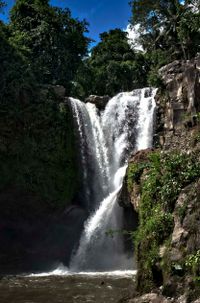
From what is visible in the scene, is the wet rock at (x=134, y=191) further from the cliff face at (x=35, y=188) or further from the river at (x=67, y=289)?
the cliff face at (x=35, y=188)

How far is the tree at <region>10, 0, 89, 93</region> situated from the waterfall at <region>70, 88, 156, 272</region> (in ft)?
24.6

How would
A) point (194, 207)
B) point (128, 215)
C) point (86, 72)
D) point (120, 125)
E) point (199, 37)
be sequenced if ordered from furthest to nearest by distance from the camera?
point (86, 72) → point (199, 37) → point (120, 125) → point (128, 215) → point (194, 207)

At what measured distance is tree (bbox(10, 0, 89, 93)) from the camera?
34.5 m

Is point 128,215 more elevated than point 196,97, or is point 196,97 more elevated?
point 196,97

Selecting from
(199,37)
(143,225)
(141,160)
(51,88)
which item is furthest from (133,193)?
(199,37)

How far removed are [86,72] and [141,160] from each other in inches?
896

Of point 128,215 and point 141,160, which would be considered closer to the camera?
Answer: point 141,160

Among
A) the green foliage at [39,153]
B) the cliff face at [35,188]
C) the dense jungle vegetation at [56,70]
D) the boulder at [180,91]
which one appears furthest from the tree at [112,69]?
the boulder at [180,91]

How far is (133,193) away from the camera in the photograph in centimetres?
1653

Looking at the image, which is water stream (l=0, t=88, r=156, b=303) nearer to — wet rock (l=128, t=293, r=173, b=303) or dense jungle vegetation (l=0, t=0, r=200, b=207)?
dense jungle vegetation (l=0, t=0, r=200, b=207)

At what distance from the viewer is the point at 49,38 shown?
116ft

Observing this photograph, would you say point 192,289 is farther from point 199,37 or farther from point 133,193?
point 199,37

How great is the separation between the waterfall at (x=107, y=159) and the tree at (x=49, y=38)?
24.6 feet

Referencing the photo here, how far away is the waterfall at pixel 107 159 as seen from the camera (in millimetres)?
21469
